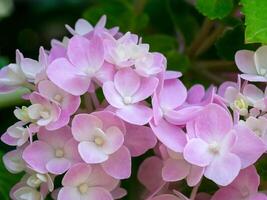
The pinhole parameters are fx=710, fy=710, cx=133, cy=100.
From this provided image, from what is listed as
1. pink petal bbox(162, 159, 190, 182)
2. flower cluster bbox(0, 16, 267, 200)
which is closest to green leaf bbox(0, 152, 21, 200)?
flower cluster bbox(0, 16, 267, 200)

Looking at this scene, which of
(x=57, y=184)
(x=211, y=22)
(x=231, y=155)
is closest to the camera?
(x=231, y=155)

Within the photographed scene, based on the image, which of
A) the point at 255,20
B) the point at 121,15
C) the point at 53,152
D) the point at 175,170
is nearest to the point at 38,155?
the point at 53,152

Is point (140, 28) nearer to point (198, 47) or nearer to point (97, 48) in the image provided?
point (198, 47)

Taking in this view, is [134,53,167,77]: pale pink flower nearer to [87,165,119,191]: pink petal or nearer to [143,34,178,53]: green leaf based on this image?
[87,165,119,191]: pink petal

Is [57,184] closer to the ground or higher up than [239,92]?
closer to the ground

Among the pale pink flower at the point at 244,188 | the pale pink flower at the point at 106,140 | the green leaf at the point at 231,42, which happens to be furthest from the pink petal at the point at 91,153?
the green leaf at the point at 231,42

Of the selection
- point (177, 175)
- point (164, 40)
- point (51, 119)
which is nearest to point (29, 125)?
point (51, 119)
